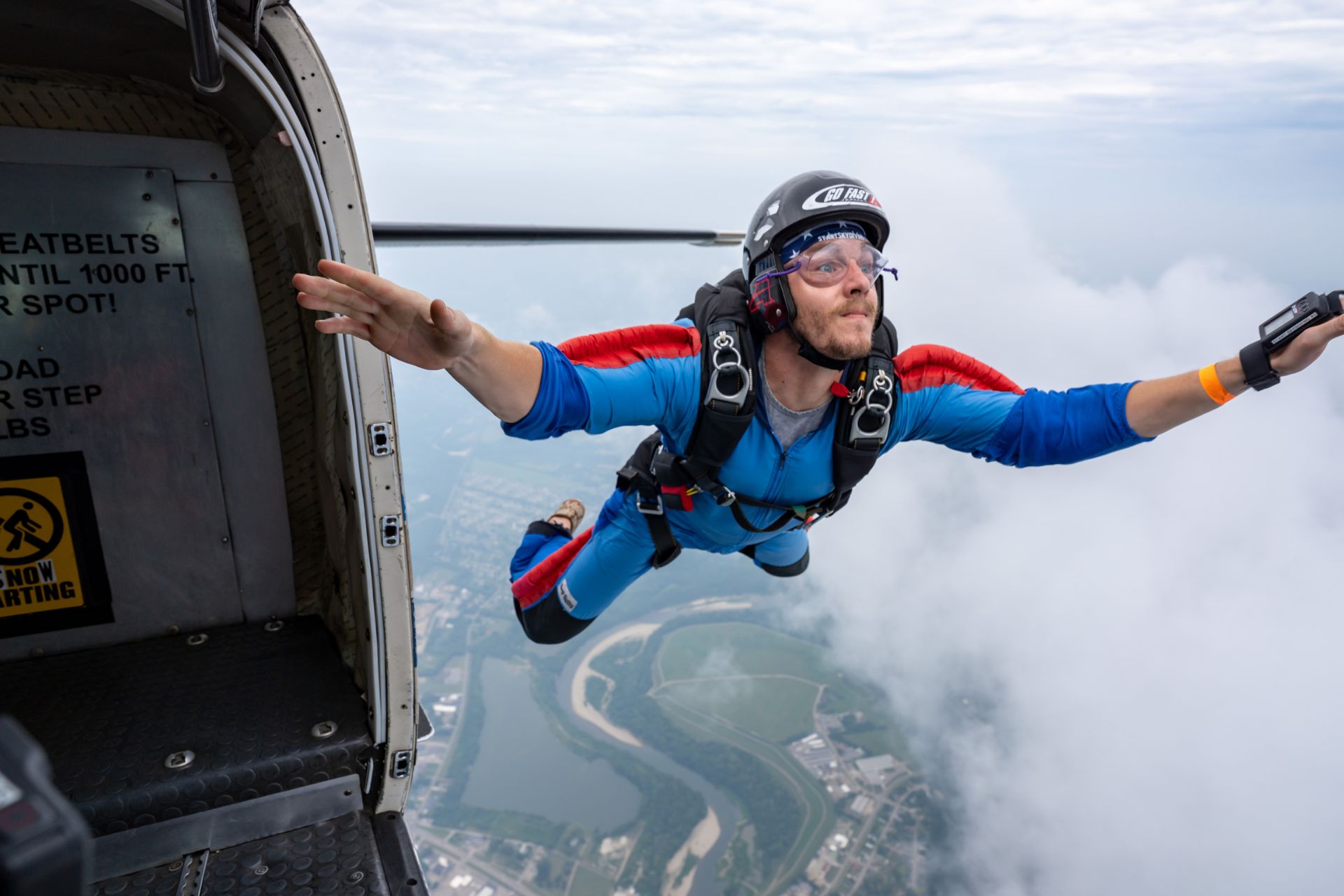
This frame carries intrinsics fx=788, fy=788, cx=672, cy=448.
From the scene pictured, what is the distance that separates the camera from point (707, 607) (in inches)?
2015

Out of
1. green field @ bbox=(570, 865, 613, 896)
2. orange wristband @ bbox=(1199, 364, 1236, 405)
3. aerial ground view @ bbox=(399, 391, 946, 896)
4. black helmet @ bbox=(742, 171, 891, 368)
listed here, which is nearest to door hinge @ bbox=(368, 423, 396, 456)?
black helmet @ bbox=(742, 171, 891, 368)

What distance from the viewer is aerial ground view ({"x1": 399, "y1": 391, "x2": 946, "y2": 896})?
3472cm

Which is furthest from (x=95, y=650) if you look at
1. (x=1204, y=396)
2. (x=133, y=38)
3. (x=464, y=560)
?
(x=464, y=560)

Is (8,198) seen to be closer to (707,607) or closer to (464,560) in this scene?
(707,607)

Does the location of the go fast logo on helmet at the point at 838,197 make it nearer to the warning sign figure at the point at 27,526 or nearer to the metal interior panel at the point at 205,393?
the metal interior panel at the point at 205,393

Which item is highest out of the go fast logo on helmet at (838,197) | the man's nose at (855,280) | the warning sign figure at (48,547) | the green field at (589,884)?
the go fast logo on helmet at (838,197)

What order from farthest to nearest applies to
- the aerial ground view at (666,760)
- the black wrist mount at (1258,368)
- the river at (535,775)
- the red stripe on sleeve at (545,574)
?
the river at (535,775)
the aerial ground view at (666,760)
the red stripe on sleeve at (545,574)
the black wrist mount at (1258,368)

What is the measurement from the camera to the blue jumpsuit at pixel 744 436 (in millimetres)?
1956

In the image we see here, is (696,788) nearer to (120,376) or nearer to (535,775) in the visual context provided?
(535,775)

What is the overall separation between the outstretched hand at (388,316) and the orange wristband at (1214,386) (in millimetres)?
1971

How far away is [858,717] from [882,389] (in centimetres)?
4925

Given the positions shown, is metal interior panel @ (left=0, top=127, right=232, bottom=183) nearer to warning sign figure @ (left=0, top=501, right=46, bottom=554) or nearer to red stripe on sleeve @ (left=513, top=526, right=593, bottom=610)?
warning sign figure @ (left=0, top=501, right=46, bottom=554)

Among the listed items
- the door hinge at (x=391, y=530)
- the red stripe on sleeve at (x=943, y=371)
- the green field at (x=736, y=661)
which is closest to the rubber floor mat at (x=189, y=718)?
the door hinge at (x=391, y=530)

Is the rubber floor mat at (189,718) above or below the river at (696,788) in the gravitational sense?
above
